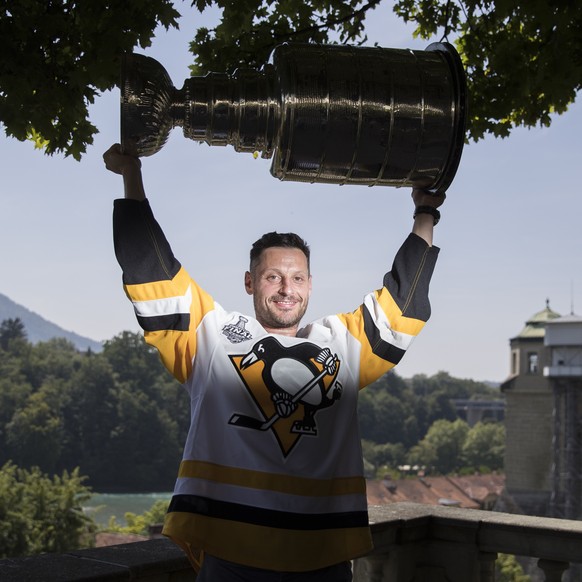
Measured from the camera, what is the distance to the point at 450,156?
6.49ft

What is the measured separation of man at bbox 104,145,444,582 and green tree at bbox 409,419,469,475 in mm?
88345

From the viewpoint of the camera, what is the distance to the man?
6.02 ft

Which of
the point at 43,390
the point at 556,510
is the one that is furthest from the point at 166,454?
the point at 556,510

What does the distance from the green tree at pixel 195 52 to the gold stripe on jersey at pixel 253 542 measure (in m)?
1.39

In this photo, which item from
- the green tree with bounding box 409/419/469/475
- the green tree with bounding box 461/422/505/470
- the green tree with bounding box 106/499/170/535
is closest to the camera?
the green tree with bounding box 106/499/170/535

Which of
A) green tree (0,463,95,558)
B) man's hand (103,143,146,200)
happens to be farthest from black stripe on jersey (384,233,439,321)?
green tree (0,463,95,558)

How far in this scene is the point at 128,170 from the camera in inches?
77.0

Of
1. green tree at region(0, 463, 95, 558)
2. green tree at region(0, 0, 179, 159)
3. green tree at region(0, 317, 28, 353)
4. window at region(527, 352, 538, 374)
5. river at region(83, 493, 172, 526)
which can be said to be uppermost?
green tree at region(0, 317, 28, 353)

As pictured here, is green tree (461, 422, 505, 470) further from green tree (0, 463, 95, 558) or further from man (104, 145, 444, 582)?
man (104, 145, 444, 582)

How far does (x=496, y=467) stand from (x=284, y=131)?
9099 centimetres

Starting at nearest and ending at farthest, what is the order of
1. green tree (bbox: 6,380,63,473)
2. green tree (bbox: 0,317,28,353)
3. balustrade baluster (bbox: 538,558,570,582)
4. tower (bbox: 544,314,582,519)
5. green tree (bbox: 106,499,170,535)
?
balustrade baluster (bbox: 538,558,570,582)
tower (bbox: 544,314,582,519)
green tree (bbox: 106,499,170,535)
green tree (bbox: 6,380,63,473)
green tree (bbox: 0,317,28,353)

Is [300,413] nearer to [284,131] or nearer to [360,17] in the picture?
[284,131]

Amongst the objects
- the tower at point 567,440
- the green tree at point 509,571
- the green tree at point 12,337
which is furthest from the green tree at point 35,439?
the green tree at point 509,571

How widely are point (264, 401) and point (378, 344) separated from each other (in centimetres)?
35
